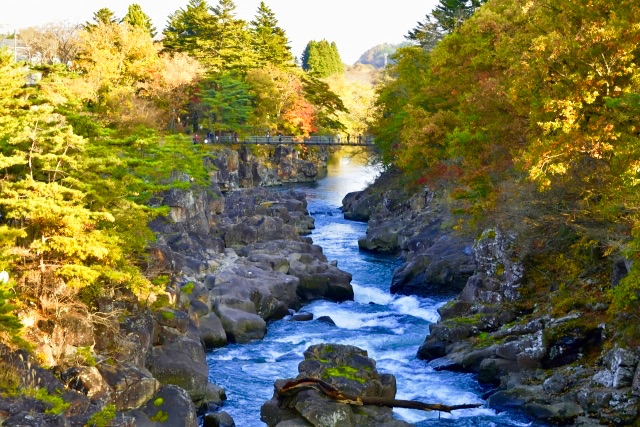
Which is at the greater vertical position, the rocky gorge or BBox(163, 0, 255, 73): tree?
BBox(163, 0, 255, 73): tree

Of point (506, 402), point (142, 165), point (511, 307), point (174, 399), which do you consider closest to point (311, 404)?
point (174, 399)

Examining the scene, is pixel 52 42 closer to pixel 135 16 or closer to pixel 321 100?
pixel 135 16

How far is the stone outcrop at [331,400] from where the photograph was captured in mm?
19703

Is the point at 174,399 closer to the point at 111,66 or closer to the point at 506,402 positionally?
the point at 506,402

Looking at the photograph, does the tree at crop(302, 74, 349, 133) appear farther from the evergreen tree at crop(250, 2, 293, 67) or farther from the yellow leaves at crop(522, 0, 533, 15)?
the yellow leaves at crop(522, 0, 533, 15)

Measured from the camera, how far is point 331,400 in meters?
20.3

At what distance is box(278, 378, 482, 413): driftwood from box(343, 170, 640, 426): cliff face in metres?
2.34

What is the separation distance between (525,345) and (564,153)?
21.7 ft

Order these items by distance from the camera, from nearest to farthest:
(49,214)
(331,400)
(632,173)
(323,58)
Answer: (632,173) < (331,400) < (49,214) < (323,58)

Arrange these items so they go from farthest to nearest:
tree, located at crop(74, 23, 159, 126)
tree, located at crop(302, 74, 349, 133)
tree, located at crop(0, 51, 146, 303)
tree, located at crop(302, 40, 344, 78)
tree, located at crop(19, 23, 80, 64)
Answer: tree, located at crop(302, 40, 344, 78)
tree, located at crop(302, 74, 349, 133)
tree, located at crop(19, 23, 80, 64)
tree, located at crop(74, 23, 159, 126)
tree, located at crop(0, 51, 146, 303)

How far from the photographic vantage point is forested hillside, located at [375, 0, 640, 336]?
21.5 meters

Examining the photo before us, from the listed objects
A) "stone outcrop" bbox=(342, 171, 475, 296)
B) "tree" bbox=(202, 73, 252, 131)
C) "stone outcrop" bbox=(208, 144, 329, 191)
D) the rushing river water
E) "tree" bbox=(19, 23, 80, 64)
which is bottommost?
the rushing river water

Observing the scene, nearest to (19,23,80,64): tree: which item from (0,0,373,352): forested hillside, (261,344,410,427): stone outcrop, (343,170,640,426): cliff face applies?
(0,0,373,352): forested hillside

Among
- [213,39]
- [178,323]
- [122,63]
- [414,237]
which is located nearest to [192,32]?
[213,39]
